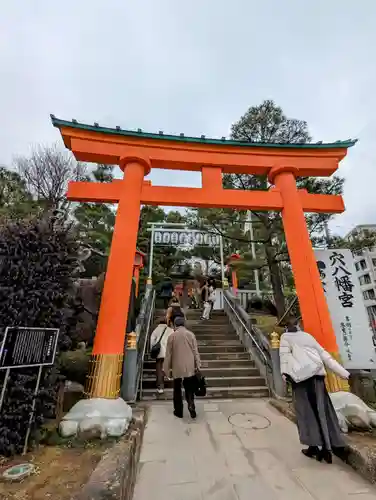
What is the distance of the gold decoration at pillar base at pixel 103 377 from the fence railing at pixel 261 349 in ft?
11.1

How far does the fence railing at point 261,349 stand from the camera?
5.59 meters

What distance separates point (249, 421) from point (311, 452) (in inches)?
51.7

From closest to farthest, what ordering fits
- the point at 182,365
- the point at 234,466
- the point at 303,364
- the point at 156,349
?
1. the point at 234,466
2. the point at 303,364
3. the point at 182,365
4. the point at 156,349

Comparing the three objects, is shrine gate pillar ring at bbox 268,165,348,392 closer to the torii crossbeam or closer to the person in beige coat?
the torii crossbeam

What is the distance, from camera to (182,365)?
14.0 ft

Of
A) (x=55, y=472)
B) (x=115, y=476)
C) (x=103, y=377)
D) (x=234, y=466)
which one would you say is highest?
(x=103, y=377)

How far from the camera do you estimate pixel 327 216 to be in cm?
909

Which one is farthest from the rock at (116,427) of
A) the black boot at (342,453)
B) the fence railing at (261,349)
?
the fence railing at (261,349)

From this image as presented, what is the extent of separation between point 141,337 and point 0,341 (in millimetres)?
4112

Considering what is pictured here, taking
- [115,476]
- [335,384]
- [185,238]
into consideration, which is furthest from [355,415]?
[185,238]

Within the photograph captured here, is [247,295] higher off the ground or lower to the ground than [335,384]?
higher

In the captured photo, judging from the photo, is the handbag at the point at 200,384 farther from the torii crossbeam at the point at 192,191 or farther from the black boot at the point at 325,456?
the black boot at the point at 325,456

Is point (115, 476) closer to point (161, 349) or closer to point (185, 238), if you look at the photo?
point (161, 349)

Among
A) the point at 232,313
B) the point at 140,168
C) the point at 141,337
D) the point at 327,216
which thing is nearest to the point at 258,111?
the point at 327,216
